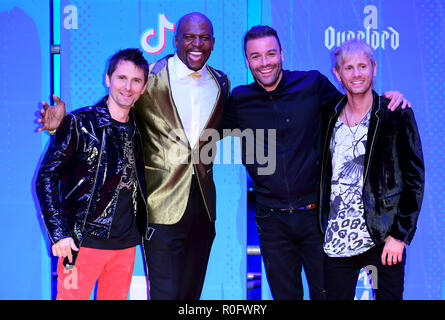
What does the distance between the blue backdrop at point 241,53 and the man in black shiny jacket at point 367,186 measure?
82 cm

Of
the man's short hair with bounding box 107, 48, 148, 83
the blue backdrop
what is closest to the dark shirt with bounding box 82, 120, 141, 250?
the man's short hair with bounding box 107, 48, 148, 83

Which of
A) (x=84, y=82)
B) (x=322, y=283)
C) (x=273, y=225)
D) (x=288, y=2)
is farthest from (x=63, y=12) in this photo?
(x=322, y=283)

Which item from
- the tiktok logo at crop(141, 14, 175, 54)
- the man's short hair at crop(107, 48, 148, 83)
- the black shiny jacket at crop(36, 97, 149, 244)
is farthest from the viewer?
the tiktok logo at crop(141, 14, 175, 54)

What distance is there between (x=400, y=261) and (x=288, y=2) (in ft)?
6.64

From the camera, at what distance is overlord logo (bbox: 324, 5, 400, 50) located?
3260mm

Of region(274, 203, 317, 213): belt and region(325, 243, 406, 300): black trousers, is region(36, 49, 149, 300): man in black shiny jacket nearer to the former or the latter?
region(274, 203, 317, 213): belt

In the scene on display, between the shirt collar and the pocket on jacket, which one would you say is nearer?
the pocket on jacket

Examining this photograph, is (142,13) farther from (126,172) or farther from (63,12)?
(126,172)

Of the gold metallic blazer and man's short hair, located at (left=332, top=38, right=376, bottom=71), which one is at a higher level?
man's short hair, located at (left=332, top=38, right=376, bottom=71)

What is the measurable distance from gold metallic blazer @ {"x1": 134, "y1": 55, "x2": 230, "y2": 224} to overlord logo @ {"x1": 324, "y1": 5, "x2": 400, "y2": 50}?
1.33 metres

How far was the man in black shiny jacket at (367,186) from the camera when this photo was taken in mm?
2369
